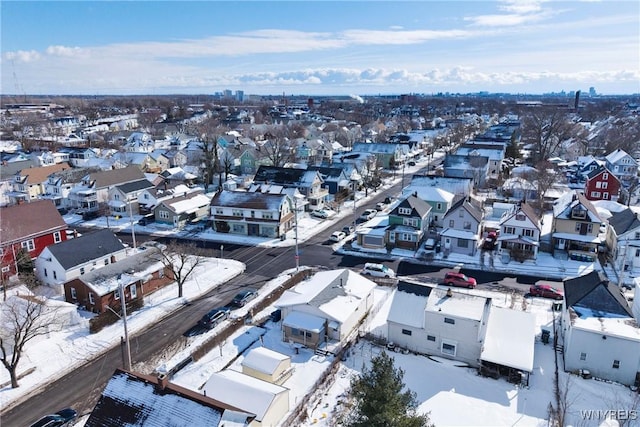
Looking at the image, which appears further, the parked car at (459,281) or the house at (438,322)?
the parked car at (459,281)

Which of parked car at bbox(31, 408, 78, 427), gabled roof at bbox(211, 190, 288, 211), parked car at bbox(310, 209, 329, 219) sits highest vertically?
gabled roof at bbox(211, 190, 288, 211)

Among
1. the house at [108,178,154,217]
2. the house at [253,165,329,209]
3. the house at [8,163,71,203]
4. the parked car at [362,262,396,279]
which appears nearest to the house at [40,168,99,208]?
the house at [8,163,71,203]

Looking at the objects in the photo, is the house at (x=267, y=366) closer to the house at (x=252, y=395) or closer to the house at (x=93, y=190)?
the house at (x=252, y=395)

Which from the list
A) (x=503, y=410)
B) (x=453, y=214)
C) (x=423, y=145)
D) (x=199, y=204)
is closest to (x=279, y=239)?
(x=199, y=204)

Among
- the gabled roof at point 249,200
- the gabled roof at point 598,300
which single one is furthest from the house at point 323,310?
the gabled roof at point 249,200

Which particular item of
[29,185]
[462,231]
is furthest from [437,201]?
[29,185]

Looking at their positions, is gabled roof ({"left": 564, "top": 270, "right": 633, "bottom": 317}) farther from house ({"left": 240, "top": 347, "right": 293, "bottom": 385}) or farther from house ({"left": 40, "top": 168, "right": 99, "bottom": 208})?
house ({"left": 40, "top": 168, "right": 99, "bottom": 208})
